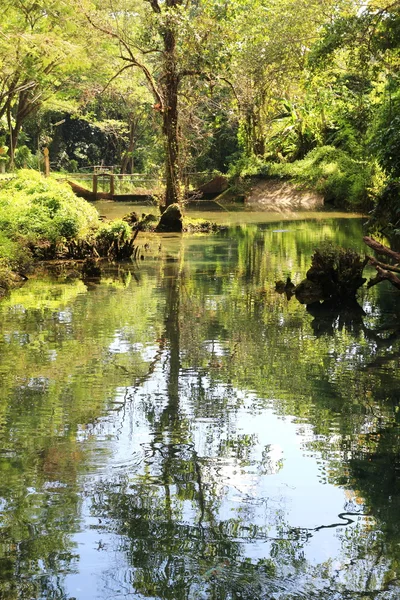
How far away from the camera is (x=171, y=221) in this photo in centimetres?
2267

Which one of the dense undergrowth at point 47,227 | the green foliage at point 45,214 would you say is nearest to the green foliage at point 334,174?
the dense undergrowth at point 47,227

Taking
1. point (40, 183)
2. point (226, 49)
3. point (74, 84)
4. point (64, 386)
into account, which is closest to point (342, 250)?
point (64, 386)

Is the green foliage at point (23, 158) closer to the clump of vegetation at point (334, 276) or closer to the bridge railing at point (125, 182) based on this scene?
the bridge railing at point (125, 182)

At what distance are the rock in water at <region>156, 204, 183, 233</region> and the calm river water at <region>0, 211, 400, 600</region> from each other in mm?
10201

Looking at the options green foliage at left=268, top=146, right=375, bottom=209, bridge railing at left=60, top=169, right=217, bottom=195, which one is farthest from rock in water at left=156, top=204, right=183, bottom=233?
bridge railing at left=60, top=169, right=217, bottom=195

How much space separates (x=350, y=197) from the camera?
99.0ft

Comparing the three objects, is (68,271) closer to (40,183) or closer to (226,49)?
(40,183)

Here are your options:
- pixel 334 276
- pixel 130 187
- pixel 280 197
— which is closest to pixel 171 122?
pixel 334 276

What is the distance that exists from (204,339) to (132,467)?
14.0 feet

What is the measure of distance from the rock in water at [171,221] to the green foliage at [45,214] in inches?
200

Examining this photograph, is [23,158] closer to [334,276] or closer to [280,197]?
[280,197]

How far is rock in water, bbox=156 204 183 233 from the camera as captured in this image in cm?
2242

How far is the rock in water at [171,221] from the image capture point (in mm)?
22422

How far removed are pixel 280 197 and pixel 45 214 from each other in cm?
1938
